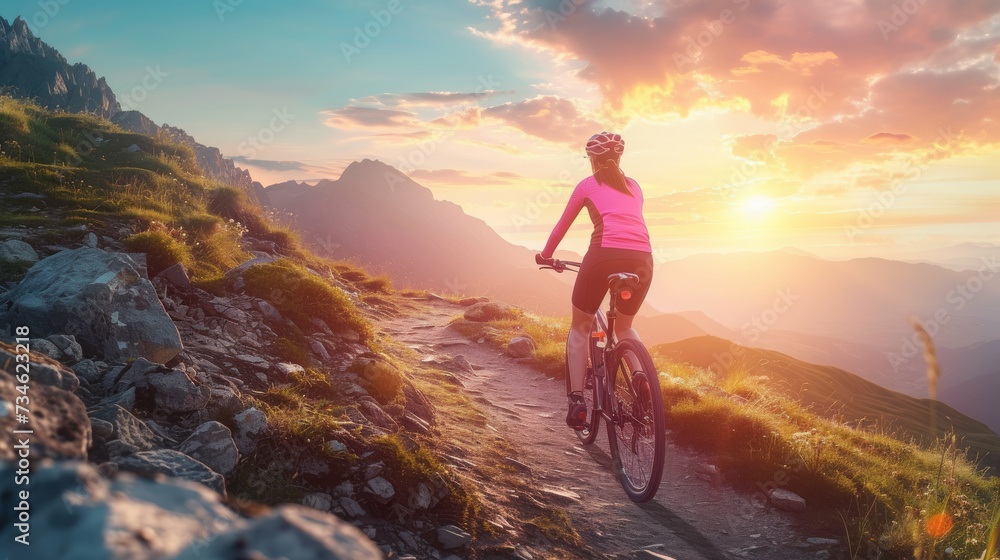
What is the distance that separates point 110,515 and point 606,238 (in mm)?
5925

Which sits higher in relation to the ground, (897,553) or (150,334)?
(150,334)

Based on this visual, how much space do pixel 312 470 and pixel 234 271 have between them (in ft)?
18.0

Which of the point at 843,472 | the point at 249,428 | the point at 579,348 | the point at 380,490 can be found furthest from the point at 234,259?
the point at 843,472

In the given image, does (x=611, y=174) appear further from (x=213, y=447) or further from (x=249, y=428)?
(x=213, y=447)

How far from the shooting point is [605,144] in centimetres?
678

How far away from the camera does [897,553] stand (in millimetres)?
5398

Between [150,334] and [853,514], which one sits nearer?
[150,334]

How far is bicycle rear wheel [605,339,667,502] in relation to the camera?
5.51m

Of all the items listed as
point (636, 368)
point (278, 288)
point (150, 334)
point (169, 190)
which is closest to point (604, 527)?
point (636, 368)

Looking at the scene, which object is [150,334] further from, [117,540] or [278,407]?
[117,540]

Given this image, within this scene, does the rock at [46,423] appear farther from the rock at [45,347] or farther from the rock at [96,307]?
the rock at [96,307]

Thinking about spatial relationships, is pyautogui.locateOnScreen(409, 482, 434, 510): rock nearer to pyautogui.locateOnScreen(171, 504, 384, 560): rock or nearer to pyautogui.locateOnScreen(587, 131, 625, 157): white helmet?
pyautogui.locateOnScreen(171, 504, 384, 560): rock

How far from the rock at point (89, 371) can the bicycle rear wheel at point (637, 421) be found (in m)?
5.22

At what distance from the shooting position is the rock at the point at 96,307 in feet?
15.4
